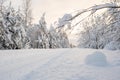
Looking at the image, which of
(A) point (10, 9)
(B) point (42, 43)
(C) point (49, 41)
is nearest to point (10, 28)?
(A) point (10, 9)

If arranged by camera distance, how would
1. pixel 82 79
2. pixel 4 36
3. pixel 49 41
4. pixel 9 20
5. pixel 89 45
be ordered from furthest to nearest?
1. pixel 49 41
2. pixel 89 45
3. pixel 9 20
4. pixel 4 36
5. pixel 82 79

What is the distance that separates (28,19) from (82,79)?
33489 millimetres

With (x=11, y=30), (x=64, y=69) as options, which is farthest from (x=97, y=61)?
(x=11, y=30)

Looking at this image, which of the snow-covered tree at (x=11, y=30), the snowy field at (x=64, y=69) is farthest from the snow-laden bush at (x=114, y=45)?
the snow-covered tree at (x=11, y=30)

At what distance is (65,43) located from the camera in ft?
164

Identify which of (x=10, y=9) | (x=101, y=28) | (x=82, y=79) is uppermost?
(x=10, y=9)

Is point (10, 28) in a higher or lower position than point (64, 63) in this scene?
higher

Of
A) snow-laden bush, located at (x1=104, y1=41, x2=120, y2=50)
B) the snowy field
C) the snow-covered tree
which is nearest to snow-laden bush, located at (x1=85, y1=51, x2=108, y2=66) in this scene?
the snowy field

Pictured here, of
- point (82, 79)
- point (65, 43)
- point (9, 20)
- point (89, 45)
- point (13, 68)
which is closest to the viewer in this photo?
point (82, 79)

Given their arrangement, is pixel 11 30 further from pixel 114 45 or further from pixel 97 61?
pixel 97 61

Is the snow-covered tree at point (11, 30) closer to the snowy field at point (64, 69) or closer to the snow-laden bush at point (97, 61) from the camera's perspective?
the snowy field at point (64, 69)

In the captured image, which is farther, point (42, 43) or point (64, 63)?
point (42, 43)

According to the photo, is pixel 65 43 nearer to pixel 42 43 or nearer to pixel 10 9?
pixel 42 43

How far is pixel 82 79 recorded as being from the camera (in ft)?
21.7
